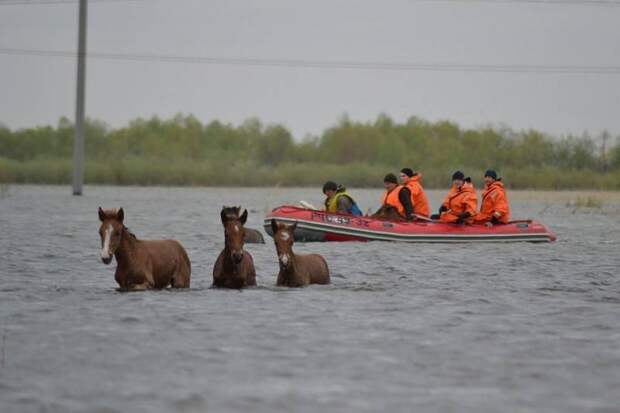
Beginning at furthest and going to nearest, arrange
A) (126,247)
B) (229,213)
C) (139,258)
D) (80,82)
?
(80,82) → (229,213) → (139,258) → (126,247)

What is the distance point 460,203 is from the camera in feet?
91.0

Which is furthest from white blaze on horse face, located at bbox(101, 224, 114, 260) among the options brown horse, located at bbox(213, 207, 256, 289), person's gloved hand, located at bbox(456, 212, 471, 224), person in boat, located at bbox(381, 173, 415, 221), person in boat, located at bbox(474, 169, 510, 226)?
person in boat, located at bbox(474, 169, 510, 226)

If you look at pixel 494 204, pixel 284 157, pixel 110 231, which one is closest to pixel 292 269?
pixel 110 231

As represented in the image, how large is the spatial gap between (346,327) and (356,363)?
92.6 inches

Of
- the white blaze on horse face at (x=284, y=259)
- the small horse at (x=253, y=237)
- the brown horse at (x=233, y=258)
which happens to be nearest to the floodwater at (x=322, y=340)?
the brown horse at (x=233, y=258)

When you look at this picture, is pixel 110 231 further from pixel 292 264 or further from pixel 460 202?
pixel 460 202

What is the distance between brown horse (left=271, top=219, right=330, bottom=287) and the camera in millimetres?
16391

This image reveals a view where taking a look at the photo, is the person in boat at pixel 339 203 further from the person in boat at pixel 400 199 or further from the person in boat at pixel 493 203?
the person in boat at pixel 493 203

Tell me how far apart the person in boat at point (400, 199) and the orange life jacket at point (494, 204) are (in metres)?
1.48

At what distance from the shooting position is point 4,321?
44.5ft

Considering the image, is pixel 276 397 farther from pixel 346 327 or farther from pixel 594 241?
pixel 594 241

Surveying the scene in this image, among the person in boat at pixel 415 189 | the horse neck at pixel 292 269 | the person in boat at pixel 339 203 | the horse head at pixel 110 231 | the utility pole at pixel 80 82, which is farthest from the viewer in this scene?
the utility pole at pixel 80 82

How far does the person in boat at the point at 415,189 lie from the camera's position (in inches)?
1087

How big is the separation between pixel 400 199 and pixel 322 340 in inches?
616
